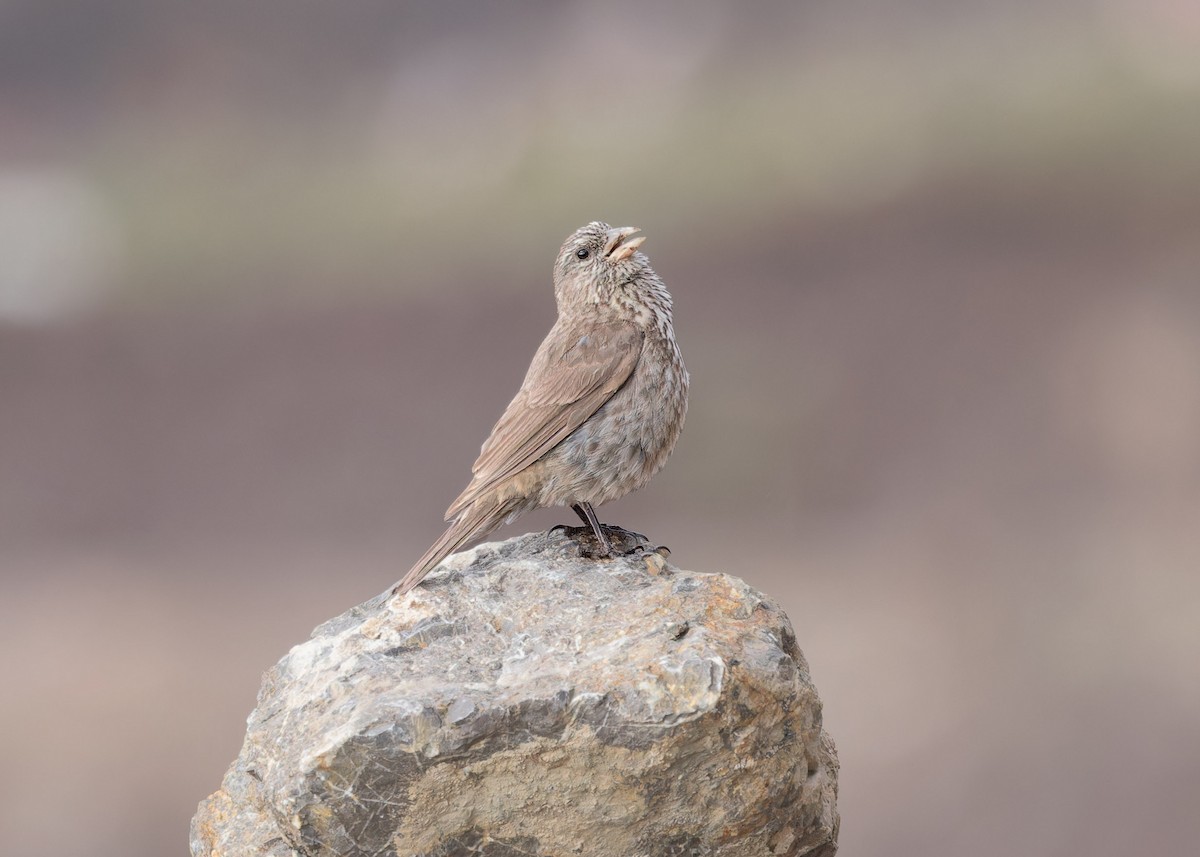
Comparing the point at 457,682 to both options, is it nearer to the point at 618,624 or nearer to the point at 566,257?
the point at 618,624

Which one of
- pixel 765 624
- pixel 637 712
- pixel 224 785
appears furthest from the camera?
pixel 224 785

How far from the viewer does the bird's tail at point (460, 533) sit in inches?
181

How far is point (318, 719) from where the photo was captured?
13.7ft

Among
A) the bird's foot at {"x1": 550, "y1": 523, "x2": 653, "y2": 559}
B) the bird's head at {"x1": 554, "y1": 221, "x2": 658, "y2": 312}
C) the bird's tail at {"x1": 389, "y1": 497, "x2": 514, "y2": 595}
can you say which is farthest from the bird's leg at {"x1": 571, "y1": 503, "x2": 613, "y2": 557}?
the bird's head at {"x1": 554, "y1": 221, "x2": 658, "y2": 312}

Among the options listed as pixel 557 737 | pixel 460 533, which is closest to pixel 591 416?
pixel 460 533

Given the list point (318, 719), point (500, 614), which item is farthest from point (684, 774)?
point (318, 719)

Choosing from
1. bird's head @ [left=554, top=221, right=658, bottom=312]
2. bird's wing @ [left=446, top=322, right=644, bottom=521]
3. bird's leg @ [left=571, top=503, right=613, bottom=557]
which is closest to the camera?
bird's wing @ [left=446, top=322, right=644, bottom=521]

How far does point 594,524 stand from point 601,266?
44.0 inches

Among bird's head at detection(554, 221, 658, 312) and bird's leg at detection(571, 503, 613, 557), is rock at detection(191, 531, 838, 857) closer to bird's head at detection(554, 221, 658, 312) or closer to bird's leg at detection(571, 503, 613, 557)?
bird's leg at detection(571, 503, 613, 557)

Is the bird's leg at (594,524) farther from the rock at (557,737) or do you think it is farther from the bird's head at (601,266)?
the bird's head at (601,266)

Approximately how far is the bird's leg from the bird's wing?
36 cm

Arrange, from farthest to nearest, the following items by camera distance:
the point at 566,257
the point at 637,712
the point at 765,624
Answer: the point at 566,257, the point at 765,624, the point at 637,712

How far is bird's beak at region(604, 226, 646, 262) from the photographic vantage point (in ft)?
17.3

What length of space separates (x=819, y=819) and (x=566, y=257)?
253 centimetres
